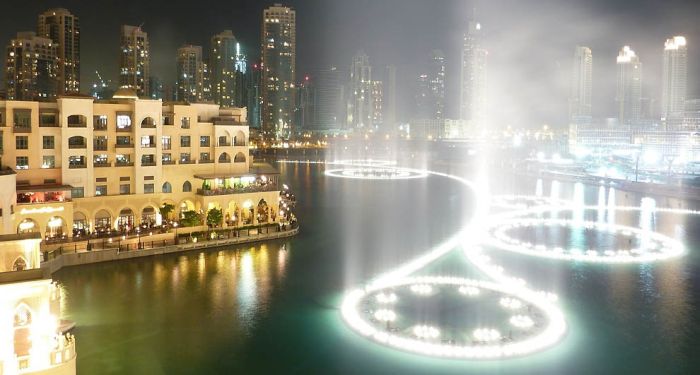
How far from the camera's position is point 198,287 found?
45.5 feet

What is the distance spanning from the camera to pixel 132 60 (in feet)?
211

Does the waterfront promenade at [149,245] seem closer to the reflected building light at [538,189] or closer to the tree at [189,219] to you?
the tree at [189,219]

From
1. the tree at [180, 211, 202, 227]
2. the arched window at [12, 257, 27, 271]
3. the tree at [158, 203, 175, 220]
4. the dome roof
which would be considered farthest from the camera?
the dome roof

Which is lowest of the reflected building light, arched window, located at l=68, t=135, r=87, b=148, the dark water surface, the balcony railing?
the dark water surface

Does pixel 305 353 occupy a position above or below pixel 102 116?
below

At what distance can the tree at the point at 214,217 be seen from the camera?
1841 centimetres

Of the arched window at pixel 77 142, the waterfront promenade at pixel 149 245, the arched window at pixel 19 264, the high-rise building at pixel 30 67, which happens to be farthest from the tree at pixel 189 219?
the high-rise building at pixel 30 67

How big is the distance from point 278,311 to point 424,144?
277ft

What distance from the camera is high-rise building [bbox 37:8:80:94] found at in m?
56.6

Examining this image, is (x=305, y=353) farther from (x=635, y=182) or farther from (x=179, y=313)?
(x=635, y=182)

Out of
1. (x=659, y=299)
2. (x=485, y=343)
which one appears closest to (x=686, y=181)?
(x=659, y=299)

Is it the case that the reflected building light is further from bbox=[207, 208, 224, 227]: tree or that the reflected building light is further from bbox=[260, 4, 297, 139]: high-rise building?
bbox=[260, 4, 297, 139]: high-rise building

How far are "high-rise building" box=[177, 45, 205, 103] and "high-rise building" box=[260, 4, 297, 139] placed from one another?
11.9 metres

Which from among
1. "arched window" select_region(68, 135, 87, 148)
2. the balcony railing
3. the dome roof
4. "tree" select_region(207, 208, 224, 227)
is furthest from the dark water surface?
the dome roof
